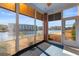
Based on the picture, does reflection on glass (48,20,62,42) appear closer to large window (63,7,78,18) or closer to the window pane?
large window (63,7,78,18)

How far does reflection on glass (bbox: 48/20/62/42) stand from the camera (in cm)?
866

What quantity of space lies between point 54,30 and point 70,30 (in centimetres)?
191

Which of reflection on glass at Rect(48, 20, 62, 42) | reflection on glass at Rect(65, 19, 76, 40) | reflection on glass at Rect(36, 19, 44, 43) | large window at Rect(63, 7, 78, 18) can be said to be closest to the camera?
large window at Rect(63, 7, 78, 18)

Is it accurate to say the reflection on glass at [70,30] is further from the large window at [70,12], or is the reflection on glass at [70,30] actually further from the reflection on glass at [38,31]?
the reflection on glass at [38,31]

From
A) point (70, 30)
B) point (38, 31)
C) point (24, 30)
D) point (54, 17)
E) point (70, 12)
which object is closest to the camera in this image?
point (24, 30)

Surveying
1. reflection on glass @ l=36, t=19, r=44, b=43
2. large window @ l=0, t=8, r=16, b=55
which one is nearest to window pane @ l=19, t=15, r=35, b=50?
large window @ l=0, t=8, r=16, b=55

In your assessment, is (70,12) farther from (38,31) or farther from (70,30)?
(38,31)

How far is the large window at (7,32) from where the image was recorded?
4211mm

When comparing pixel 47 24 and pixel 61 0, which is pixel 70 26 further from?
pixel 61 0

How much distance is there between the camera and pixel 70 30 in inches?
307

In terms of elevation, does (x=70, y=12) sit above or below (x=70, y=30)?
above

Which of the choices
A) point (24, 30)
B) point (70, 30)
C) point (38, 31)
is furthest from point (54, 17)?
point (24, 30)

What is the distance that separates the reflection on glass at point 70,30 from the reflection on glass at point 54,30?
0.67 meters

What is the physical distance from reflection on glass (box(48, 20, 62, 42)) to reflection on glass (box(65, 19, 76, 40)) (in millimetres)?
675
